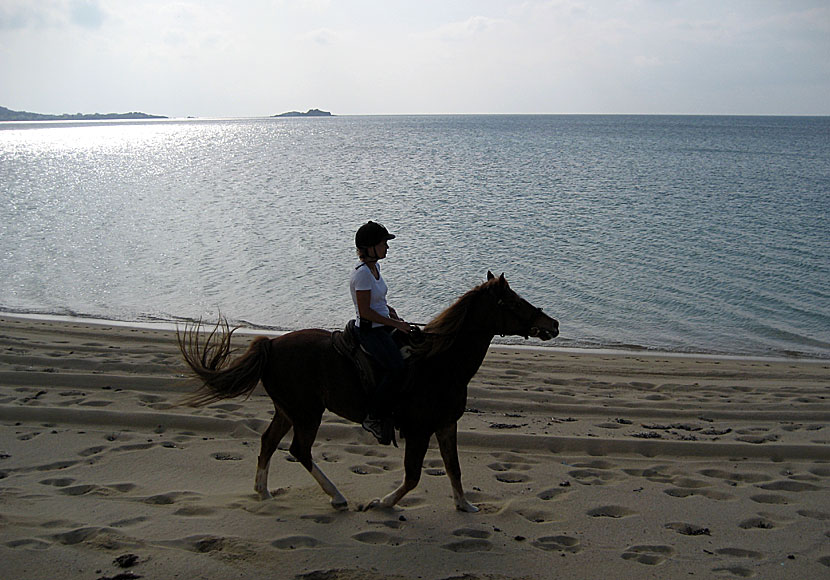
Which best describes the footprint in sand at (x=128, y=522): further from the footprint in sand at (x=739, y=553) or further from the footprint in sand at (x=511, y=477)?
the footprint in sand at (x=739, y=553)

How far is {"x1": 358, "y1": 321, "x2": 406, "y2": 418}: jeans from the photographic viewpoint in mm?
5664

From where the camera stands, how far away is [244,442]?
7523mm

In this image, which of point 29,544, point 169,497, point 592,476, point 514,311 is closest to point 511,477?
point 592,476

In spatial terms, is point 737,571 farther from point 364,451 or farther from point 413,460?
point 364,451

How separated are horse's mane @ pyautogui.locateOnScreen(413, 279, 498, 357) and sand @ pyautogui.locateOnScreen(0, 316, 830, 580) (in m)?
1.39

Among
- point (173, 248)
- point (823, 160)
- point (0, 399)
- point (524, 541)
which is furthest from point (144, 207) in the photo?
point (823, 160)

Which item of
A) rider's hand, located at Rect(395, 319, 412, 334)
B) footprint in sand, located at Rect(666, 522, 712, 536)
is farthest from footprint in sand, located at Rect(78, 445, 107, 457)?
footprint in sand, located at Rect(666, 522, 712, 536)

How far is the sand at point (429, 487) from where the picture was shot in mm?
4855

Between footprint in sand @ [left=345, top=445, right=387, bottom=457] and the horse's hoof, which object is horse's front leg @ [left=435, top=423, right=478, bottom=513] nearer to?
the horse's hoof

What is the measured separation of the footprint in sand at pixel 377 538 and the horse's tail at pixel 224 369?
5.15ft

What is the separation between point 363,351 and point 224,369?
4.25 feet

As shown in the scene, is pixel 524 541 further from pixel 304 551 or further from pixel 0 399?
pixel 0 399

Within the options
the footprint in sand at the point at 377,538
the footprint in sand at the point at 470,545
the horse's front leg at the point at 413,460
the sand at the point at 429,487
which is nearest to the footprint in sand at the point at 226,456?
the sand at the point at 429,487

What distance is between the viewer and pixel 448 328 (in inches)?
225
